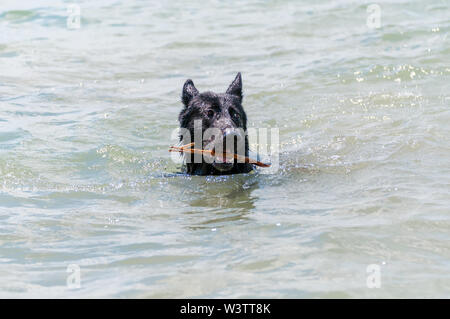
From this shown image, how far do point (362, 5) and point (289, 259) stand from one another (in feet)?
45.0

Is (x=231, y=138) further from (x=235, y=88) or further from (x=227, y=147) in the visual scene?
(x=235, y=88)

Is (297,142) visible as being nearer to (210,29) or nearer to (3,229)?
(3,229)

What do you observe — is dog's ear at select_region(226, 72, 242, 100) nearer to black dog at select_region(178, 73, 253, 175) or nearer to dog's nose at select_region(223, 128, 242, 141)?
black dog at select_region(178, 73, 253, 175)

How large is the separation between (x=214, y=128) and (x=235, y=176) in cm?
75

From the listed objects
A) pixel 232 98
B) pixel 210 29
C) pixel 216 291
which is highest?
pixel 210 29

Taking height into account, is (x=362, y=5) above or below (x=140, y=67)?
above

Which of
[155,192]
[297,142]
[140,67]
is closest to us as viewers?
[155,192]

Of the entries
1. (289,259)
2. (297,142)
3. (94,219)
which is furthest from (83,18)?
(289,259)

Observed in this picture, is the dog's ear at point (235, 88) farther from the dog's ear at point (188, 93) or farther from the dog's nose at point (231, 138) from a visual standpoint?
the dog's nose at point (231, 138)

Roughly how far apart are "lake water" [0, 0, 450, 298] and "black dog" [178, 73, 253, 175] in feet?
0.66

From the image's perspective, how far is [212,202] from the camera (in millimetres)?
7004

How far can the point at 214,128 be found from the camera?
751cm

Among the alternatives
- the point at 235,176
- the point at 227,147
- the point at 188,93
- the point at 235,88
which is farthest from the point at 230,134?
the point at 235,88

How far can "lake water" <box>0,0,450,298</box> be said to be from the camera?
4.98 m
